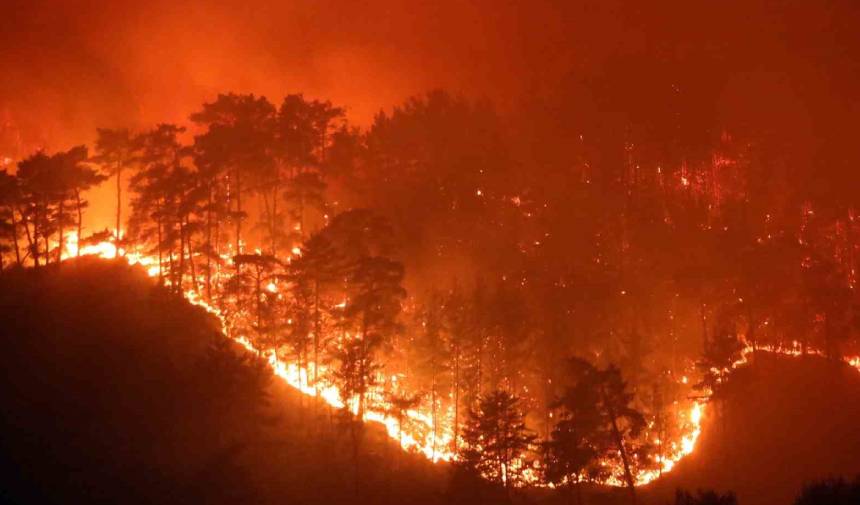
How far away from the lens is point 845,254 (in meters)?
73.1

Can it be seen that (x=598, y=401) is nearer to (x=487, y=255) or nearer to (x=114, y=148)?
(x=487, y=255)

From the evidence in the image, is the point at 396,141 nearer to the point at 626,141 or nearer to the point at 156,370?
the point at 626,141

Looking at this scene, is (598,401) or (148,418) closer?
(598,401)

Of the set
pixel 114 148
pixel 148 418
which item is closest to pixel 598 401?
pixel 148 418

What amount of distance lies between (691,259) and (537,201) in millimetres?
15836

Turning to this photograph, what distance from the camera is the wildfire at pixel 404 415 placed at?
160ft

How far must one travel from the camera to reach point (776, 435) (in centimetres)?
5231

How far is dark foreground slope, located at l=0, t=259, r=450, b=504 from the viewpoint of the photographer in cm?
3372

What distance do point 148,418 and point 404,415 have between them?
15.4 m

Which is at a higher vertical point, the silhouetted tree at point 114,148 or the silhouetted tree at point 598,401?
the silhouetted tree at point 114,148

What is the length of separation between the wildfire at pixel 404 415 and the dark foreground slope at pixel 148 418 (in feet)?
4.85

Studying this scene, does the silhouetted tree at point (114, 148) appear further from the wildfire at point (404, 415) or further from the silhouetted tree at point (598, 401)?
the silhouetted tree at point (598, 401)

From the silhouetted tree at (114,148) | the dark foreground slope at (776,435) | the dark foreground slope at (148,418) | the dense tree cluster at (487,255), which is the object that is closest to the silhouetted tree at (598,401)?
the dense tree cluster at (487,255)

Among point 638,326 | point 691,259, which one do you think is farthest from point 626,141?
point 638,326
